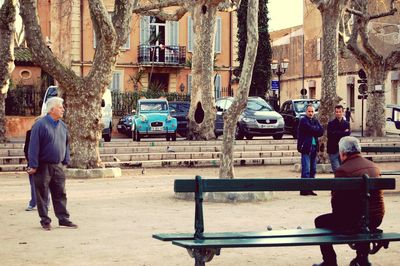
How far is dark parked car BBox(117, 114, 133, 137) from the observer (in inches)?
1849

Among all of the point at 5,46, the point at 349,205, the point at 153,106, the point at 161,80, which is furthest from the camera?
the point at 161,80

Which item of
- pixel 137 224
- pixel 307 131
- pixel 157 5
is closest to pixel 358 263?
pixel 137 224

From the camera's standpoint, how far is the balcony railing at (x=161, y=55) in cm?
5806

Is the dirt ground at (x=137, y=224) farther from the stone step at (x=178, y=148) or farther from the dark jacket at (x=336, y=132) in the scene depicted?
the stone step at (x=178, y=148)

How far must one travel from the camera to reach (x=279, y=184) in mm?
9312

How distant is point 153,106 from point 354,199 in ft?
103

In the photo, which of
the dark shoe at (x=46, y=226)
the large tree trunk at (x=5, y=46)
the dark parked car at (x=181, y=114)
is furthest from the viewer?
the dark parked car at (x=181, y=114)

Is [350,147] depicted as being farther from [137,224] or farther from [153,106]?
[153,106]

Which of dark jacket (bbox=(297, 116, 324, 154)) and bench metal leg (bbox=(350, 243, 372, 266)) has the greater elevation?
dark jacket (bbox=(297, 116, 324, 154))

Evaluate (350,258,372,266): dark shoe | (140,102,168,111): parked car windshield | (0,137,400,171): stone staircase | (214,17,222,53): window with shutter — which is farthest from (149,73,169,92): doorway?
(350,258,372,266): dark shoe

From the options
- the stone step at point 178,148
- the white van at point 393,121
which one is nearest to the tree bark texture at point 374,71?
the white van at point 393,121

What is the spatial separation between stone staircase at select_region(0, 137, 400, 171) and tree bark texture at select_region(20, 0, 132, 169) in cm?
295

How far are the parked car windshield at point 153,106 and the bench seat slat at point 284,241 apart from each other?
3153 centimetres

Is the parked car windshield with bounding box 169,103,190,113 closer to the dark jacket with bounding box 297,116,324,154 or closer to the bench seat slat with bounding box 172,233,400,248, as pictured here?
the dark jacket with bounding box 297,116,324,154
